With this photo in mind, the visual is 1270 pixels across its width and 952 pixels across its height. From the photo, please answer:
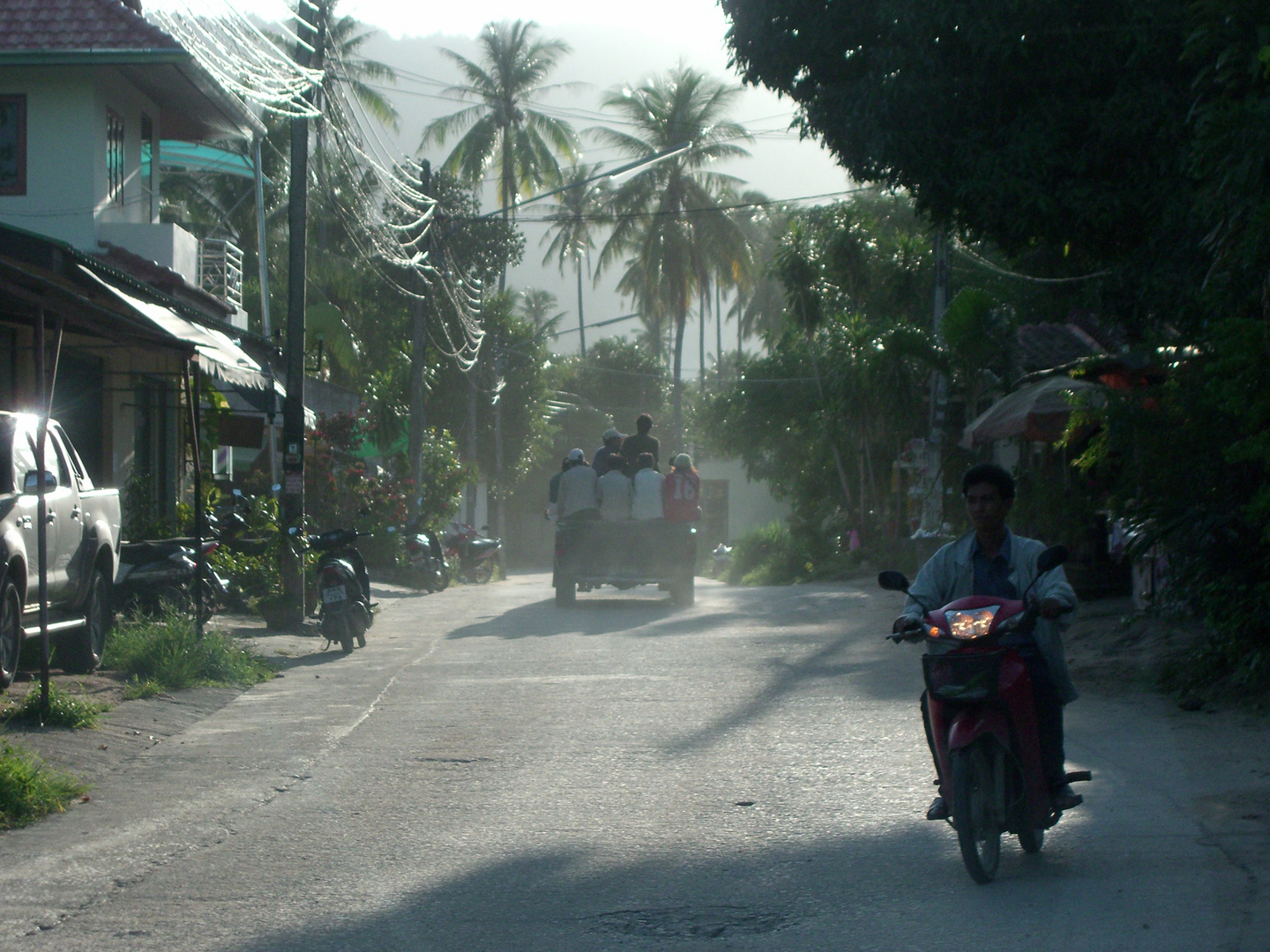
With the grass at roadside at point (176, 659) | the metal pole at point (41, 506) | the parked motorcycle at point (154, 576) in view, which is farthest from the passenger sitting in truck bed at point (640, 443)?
the metal pole at point (41, 506)

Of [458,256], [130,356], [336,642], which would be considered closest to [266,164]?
[458,256]

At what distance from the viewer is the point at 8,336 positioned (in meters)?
14.3

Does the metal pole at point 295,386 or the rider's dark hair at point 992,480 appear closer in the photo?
the rider's dark hair at point 992,480

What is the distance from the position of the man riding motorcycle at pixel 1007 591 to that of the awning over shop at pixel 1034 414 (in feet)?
28.0

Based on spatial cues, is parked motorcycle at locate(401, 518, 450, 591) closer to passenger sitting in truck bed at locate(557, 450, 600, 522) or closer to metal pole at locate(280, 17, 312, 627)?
passenger sitting in truck bed at locate(557, 450, 600, 522)

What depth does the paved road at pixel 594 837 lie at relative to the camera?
4578mm

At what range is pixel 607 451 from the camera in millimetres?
18297

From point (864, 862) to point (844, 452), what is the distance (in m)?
27.3

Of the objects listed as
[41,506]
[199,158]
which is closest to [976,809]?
[41,506]

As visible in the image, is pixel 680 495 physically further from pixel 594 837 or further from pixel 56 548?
pixel 594 837

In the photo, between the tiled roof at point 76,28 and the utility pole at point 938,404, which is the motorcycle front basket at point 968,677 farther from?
the utility pole at point 938,404

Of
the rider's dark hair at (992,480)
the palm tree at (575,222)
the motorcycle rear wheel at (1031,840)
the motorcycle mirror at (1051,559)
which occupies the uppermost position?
the palm tree at (575,222)

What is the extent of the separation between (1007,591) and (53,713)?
19.3 ft

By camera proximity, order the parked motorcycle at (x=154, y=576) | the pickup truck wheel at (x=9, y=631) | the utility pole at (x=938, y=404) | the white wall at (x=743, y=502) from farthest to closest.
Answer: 1. the white wall at (x=743, y=502)
2. the utility pole at (x=938, y=404)
3. the parked motorcycle at (x=154, y=576)
4. the pickup truck wheel at (x=9, y=631)
